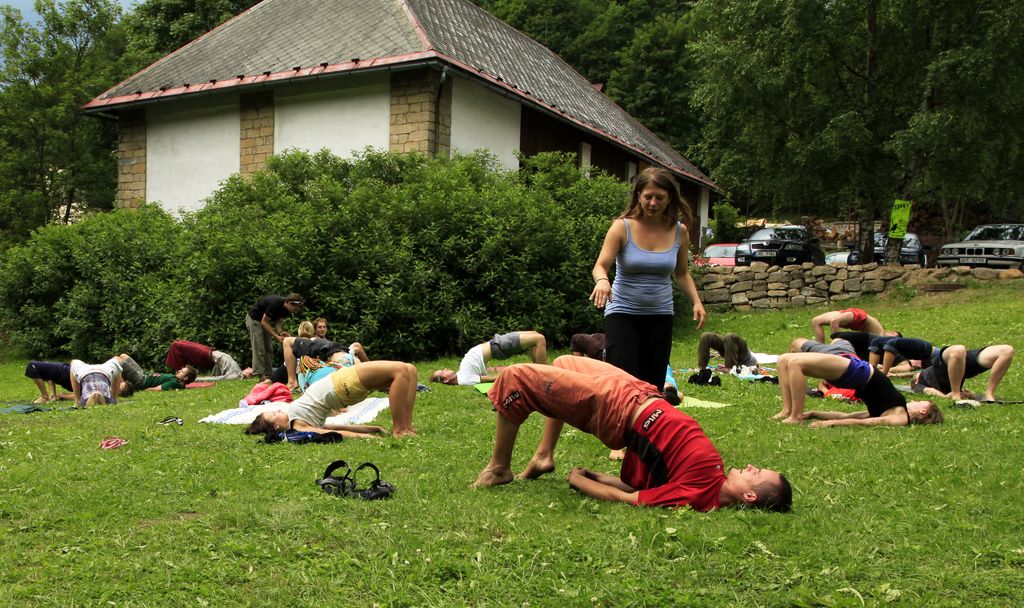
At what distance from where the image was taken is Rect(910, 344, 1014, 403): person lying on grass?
870 centimetres

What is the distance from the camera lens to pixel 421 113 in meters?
17.7

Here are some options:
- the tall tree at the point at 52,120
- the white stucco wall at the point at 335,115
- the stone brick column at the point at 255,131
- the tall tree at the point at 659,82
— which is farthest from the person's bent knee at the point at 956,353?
the tall tree at the point at 659,82

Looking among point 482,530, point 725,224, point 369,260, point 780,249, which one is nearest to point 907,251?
point 780,249

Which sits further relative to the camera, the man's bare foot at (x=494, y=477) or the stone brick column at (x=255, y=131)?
the stone brick column at (x=255, y=131)

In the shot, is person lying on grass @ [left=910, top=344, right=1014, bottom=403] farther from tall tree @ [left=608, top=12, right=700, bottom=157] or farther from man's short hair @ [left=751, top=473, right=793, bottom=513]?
tall tree @ [left=608, top=12, right=700, bottom=157]

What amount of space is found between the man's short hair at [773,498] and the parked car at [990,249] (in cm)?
2112

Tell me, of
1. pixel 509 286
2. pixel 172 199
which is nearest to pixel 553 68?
pixel 172 199

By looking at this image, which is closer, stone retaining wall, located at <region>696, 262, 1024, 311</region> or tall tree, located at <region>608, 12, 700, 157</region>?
stone retaining wall, located at <region>696, 262, 1024, 311</region>

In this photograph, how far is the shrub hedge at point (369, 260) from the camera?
14.0m

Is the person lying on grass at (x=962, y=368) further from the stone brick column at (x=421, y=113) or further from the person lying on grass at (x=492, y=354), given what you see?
the stone brick column at (x=421, y=113)

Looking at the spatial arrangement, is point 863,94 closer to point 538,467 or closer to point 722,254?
point 722,254

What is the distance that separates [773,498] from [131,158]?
22062mm

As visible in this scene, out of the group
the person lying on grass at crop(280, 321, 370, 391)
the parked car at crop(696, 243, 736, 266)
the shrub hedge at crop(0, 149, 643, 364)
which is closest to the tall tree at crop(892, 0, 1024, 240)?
the parked car at crop(696, 243, 736, 266)

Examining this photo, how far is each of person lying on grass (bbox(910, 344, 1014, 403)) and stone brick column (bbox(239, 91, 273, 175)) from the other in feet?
A: 51.6
